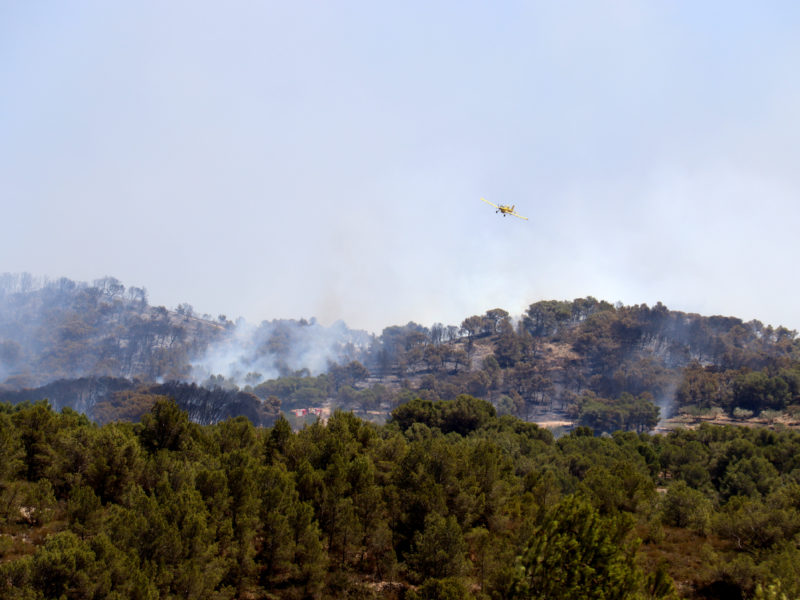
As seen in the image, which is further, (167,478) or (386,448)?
(386,448)

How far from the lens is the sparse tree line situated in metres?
29.5

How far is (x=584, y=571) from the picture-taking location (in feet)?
93.5

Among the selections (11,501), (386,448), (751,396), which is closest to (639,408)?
(751,396)

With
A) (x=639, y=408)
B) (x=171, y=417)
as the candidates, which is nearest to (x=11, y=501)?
(x=171, y=417)

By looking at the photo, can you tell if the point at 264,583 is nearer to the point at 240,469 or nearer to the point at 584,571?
the point at 240,469

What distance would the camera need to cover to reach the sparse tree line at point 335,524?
2945 centimetres

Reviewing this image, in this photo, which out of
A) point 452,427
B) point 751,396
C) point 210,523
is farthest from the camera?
point 751,396

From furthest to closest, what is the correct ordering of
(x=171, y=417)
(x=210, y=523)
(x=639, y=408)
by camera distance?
(x=639, y=408) < (x=171, y=417) < (x=210, y=523)

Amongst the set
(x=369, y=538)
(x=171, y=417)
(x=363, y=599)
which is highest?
(x=171, y=417)

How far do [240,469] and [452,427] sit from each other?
226 feet

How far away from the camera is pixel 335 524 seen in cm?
4094

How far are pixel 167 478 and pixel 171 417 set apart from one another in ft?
40.3

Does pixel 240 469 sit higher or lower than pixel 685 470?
higher

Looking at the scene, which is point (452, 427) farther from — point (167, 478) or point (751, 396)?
point (751, 396)
